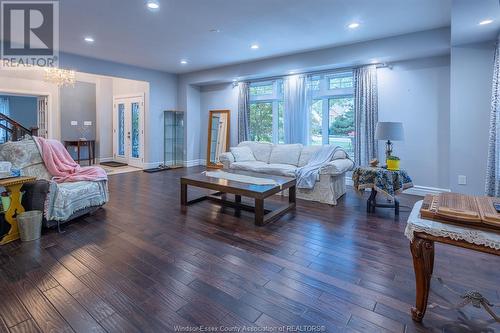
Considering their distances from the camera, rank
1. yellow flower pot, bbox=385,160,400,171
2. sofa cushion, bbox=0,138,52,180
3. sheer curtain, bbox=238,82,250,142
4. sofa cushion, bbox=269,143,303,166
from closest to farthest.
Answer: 1. sofa cushion, bbox=0,138,52,180
2. yellow flower pot, bbox=385,160,400,171
3. sofa cushion, bbox=269,143,303,166
4. sheer curtain, bbox=238,82,250,142

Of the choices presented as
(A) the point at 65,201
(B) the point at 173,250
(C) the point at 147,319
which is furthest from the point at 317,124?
(C) the point at 147,319

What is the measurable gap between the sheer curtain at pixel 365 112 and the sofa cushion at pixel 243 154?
2.09 meters

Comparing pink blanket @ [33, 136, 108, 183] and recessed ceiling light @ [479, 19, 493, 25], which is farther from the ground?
recessed ceiling light @ [479, 19, 493, 25]

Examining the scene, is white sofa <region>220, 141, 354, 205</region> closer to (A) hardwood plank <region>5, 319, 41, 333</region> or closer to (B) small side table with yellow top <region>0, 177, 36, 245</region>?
(B) small side table with yellow top <region>0, 177, 36, 245</region>

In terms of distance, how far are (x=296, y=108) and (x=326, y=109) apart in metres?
0.63

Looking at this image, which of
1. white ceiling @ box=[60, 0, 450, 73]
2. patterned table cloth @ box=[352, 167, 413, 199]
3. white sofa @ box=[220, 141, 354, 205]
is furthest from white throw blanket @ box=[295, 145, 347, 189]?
white ceiling @ box=[60, 0, 450, 73]

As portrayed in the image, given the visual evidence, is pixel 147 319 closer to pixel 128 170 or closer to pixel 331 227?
pixel 331 227

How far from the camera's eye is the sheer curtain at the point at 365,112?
5.07 metres

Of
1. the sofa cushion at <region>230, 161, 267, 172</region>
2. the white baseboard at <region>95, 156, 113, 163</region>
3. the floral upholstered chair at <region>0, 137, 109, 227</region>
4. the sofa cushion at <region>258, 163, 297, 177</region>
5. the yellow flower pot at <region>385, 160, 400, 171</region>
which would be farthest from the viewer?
the white baseboard at <region>95, 156, 113, 163</region>


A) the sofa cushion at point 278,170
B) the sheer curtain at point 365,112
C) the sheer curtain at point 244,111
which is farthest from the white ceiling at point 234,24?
the sofa cushion at point 278,170

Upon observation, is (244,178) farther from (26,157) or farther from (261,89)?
(261,89)

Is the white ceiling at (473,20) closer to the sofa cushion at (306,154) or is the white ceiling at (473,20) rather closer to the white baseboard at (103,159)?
the sofa cushion at (306,154)

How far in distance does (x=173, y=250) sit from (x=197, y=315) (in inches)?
39.2

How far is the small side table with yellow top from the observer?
271cm
